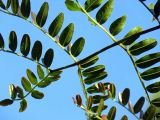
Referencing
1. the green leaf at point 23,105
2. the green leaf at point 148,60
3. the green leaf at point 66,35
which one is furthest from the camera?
the green leaf at point 23,105

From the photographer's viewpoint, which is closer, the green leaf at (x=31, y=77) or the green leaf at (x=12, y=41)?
the green leaf at (x=12, y=41)

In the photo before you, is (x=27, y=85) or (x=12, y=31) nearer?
(x=12, y=31)

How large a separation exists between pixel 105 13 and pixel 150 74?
0.30m

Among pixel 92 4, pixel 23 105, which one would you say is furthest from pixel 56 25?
pixel 23 105

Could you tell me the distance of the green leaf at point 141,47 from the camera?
4.47 ft

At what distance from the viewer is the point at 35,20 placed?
4.82 feet

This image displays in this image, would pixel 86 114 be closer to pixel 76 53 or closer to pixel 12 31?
pixel 76 53

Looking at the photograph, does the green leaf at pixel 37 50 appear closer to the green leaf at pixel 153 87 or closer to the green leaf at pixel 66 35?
the green leaf at pixel 66 35

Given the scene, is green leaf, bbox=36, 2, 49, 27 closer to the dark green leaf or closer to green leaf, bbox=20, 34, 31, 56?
green leaf, bbox=20, 34, 31, 56

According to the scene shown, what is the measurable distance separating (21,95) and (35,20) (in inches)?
13.1

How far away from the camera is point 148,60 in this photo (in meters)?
1.38

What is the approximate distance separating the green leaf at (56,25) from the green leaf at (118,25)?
0.66 feet

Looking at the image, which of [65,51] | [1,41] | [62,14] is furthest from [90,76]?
[1,41]

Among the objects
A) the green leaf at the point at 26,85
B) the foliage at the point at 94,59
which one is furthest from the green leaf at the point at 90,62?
the green leaf at the point at 26,85
